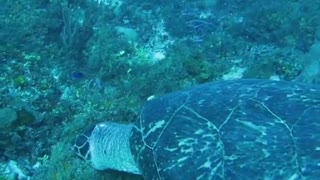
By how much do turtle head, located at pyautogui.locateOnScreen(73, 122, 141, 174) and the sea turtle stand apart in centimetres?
3

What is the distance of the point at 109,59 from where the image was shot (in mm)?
5289

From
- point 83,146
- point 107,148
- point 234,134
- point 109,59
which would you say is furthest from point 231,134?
point 109,59

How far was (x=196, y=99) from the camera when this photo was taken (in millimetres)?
2766

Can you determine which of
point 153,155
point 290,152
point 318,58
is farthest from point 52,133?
point 318,58

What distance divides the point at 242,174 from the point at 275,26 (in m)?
4.66

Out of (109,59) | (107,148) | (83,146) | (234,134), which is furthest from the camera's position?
(109,59)

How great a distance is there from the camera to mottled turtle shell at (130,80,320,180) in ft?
7.29

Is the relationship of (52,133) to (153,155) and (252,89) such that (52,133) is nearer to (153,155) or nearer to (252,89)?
(153,155)

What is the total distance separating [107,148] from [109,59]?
238 cm

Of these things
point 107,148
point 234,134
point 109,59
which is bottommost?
point 107,148

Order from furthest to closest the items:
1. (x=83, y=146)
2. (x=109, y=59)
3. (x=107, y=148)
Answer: (x=109, y=59) → (x=83, y=146) → (x=107, y=148)

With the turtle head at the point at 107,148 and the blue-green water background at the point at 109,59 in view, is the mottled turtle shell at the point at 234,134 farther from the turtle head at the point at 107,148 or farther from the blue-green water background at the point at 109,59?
the blue-green water background at the point at 109,59

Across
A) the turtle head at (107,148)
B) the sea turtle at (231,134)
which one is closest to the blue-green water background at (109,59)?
the turtle head at (107,148)

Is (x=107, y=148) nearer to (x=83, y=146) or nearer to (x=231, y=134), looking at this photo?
(x=83, y=146)
